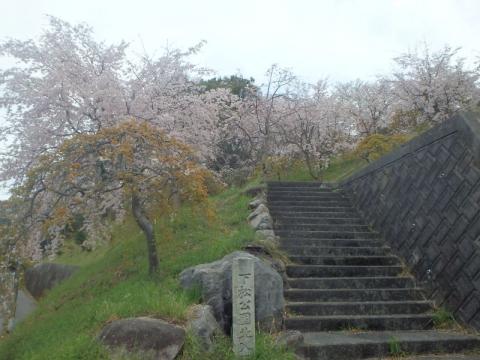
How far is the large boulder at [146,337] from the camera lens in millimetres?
4461

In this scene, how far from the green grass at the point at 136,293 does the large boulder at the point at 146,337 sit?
0.41 feet

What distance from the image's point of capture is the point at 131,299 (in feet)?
19.2

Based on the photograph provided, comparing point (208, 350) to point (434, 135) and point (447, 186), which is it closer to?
point (447, 186)

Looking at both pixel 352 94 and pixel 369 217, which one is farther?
pixel 352 94

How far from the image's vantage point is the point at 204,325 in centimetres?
494

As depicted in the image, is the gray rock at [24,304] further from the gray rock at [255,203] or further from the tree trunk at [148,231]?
the tree trunk at [148,231]

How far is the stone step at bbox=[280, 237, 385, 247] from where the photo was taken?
877 centimetres

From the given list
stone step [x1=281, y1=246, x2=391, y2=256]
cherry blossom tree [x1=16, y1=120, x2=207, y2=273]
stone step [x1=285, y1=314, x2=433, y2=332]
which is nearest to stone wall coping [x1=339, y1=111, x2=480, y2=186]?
stone step [x1=281, y1=246, x2=391, y2=256]

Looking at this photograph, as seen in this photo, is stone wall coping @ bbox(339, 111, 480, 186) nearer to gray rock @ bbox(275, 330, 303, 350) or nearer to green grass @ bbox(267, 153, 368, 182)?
gray rock @ bbox(275, 330, 303, 350)

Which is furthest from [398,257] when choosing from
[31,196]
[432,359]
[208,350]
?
[31,196]

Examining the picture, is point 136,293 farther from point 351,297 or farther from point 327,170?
point 327,170

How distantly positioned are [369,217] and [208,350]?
20.7 feet

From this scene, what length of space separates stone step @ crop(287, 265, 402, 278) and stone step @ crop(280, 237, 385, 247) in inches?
40.4

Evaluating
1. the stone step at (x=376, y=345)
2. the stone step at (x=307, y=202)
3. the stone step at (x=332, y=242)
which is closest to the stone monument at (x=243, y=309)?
the stone step at (x=376, y=345)
